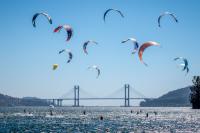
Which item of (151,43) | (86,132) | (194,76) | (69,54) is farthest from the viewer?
(194,76)

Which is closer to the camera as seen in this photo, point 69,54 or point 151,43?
point 151,43

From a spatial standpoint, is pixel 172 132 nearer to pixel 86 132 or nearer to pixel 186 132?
pixel 186 132

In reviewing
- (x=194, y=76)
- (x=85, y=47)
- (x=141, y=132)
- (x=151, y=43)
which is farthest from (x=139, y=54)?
(x=194, y=76)

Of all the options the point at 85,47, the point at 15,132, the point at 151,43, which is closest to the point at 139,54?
the point at 151,43

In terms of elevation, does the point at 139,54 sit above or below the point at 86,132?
above

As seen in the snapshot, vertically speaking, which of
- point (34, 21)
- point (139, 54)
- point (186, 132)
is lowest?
point (186, 132)

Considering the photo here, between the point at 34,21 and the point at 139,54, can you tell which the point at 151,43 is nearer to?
the point at 139,54

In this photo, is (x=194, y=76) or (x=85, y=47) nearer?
(x=85, y=47)

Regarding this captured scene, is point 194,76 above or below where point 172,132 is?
above

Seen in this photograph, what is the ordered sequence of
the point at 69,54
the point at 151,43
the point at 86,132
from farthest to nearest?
the point at 86,132, the point at 69,54, the point at 151,43
